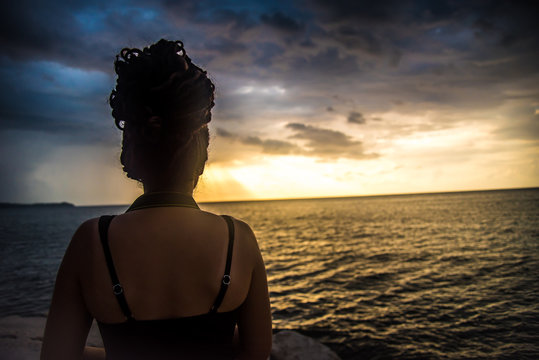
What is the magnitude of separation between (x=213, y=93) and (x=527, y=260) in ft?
91.5

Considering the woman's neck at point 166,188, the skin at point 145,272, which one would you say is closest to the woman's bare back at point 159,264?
the skin at point 145,272

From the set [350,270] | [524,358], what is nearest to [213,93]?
[524,358]

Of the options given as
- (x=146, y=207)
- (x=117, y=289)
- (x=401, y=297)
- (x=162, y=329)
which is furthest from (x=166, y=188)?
(x=401, y=297)

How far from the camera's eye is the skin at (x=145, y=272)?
1281mm

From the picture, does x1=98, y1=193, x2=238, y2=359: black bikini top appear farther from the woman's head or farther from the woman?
the woman's head

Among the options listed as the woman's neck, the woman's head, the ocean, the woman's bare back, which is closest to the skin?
the woman's bare back

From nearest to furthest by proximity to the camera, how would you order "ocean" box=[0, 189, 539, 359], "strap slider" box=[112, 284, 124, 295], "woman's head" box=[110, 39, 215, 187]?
"strap slider" box=[112, 284, 124, 295]
"woman's head" box=[110, 39, 215, 187]
"ocean" box=[0, 189, 539, 359]

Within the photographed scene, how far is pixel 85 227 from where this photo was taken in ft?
4.27

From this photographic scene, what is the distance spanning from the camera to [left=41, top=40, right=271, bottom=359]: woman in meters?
1.29

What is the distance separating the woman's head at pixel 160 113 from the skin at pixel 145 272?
0.24m

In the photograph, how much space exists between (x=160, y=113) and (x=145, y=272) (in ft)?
2.37

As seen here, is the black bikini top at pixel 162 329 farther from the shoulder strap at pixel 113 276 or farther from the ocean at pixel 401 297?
the ocean at pixel 401 297

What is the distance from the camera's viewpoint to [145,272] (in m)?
1.29

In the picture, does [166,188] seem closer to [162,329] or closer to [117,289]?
[117,289]
